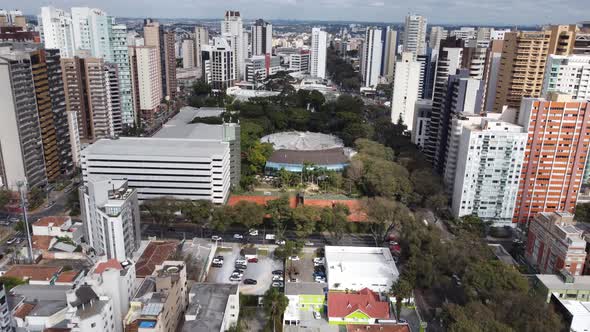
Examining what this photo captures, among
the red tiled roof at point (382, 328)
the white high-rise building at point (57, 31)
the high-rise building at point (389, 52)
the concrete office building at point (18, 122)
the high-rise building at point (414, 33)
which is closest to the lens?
the red tiled roof at point (382, 328)

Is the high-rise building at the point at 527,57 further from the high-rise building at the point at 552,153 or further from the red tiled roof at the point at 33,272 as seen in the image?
the red tiled roof at the point at 33,272

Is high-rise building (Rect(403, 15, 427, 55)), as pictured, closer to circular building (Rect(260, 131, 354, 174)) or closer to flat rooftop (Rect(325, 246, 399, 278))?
circular building (Rect(260, 131, 354, 174))

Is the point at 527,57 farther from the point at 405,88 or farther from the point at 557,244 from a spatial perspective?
the point at 557,244

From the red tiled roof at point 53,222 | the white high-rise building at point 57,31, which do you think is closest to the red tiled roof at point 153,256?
the red tiled roof at point 53,222

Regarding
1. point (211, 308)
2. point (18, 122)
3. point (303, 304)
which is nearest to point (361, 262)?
point (303, 304)

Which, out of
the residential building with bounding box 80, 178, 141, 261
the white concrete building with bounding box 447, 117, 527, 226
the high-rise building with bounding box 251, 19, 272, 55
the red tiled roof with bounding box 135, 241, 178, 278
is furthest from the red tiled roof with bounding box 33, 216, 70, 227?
the high-rise building with bounding box 251, 19, 272, 55
